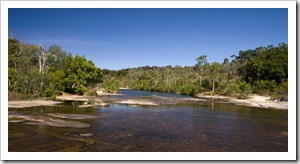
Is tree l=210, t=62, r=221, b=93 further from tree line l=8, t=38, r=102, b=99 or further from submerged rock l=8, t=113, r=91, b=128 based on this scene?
submerged rock l=8, t=113, r=91, b=128

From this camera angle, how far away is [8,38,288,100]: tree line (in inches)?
1383

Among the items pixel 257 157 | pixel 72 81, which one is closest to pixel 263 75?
pixel 72 81

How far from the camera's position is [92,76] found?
49.6 metres

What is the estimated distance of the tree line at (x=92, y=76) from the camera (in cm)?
3512

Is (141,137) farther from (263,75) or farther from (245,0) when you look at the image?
(263,75)

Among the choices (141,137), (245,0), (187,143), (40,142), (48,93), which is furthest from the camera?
(48,93)

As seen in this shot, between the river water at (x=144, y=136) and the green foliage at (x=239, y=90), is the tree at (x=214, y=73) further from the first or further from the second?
the river water at (x=144, y=136)

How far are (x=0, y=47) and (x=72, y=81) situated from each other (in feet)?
124

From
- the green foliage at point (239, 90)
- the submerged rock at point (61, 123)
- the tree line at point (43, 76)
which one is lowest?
the submerged rock at point (61, 123)

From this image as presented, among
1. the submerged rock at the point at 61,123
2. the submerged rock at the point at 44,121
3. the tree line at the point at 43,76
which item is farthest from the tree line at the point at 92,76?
the submerged rock at the point at 61,123

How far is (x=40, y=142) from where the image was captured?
13.5m

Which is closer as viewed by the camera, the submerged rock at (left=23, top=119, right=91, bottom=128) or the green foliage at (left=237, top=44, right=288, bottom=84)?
the submerged rock at (left=23, top=119, right=91, bottom=128)

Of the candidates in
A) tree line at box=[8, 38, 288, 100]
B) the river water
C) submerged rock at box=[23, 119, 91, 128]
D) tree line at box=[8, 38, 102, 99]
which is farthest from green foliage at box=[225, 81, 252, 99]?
submerged rock at box=[23, 119, 91, 128]

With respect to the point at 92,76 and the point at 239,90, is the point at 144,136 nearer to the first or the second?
the point at 92,76
